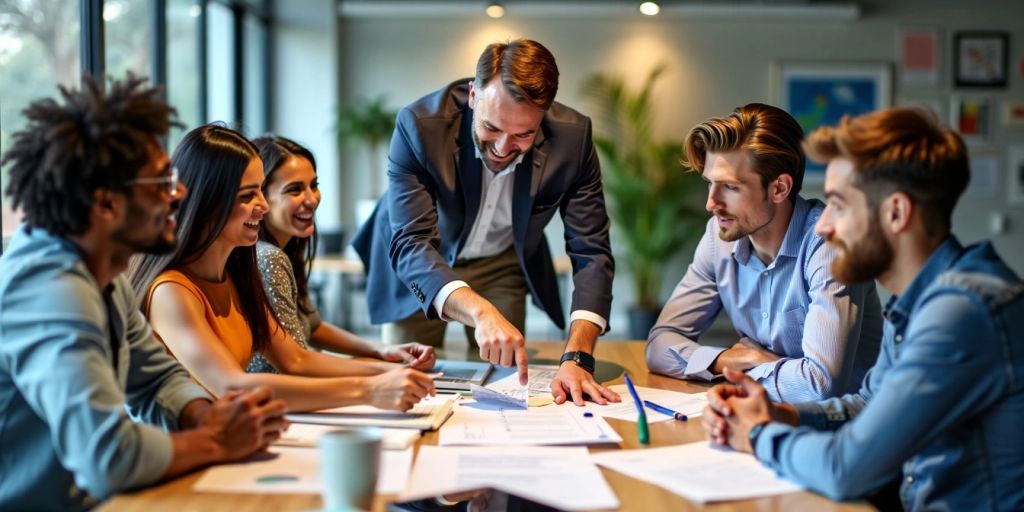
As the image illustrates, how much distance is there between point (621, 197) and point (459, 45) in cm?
178

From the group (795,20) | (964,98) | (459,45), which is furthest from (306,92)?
(964,98)

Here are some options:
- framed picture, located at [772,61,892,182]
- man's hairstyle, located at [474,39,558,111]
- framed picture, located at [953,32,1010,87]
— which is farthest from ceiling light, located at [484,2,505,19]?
man's hairstyle, located at [474,39,558,111]

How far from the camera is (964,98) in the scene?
7363 mm

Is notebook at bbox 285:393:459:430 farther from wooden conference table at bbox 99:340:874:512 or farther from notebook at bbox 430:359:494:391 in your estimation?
wooden conference table at bbox 99:340:874:512

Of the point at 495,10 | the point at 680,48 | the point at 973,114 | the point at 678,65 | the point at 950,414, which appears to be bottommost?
the point at 950,414

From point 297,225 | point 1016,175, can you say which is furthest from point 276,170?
point 1016,175

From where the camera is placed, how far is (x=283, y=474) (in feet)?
4.36

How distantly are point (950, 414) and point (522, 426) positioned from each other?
27.5 inches

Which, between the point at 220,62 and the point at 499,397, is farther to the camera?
the point at 220,62

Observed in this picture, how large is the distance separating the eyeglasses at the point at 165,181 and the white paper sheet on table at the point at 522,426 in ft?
1.92

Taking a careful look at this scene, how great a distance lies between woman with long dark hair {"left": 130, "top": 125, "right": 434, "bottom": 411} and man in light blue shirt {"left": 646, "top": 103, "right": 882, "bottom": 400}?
0.76 meters

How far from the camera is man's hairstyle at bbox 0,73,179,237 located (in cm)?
129

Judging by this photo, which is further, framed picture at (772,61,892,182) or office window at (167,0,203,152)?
framed picture at (772,61,892,182)

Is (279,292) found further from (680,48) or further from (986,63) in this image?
(986,63)
